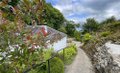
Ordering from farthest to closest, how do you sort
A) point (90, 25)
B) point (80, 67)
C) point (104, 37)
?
1. point (90, 25)
2. point (104, 37)
3. point (80, 67)

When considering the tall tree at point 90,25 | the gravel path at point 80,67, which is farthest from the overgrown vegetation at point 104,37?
the tall tree at point 90,25

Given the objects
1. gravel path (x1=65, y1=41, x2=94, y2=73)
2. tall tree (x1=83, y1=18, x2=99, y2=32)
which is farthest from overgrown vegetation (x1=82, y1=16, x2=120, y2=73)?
tall tree (x1=83, y1=18, x2=99, y2=32)

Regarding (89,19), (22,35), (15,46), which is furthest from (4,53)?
(89,19)

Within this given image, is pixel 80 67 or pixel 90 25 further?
pixel 90 25

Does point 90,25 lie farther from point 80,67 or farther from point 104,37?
point 80,67

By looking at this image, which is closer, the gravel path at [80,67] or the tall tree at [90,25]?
the gravel path at [80,67]

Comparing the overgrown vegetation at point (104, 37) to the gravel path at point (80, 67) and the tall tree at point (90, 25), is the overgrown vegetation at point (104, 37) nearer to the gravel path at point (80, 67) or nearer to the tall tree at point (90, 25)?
the gravel path at point (80, 67)

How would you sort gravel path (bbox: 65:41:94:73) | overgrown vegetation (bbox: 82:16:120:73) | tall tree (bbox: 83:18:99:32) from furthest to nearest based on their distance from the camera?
tall tree (bbox: 83:18:99:32)
overgrown vegetation (bbox: 82:16:120:73)
gravel path (bbox: 65:41:94:73)

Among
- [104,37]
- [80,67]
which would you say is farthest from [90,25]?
[80,67]

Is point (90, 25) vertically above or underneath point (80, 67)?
above

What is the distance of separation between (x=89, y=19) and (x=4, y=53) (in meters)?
52.0

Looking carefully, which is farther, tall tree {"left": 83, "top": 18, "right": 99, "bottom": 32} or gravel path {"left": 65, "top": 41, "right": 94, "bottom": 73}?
tall tree {"left": 83, "top": 18, "right": 99, "bottom": 32}

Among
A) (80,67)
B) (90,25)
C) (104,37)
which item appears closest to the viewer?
(80,67)

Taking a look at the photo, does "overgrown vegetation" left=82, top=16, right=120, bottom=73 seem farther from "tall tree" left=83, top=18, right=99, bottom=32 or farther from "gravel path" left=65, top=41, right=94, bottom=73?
"tall tree" left=83, top=18, right=99, bottom=32
